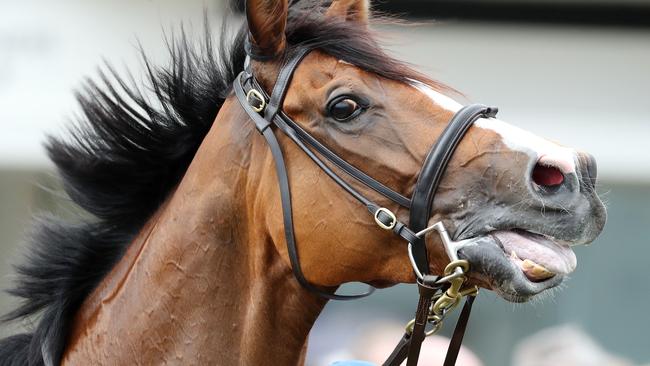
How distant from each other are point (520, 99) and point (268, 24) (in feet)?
14.4

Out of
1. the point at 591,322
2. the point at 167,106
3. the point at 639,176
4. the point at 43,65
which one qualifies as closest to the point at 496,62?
the point at 639,176

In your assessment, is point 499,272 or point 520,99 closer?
point 499,272

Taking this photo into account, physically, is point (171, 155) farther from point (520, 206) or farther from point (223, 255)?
point (520, 206)

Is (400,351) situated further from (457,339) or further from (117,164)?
(117,164)

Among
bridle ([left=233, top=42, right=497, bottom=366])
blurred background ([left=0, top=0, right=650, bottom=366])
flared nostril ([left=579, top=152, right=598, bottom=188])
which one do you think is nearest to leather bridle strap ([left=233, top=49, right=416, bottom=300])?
bridle ([left=233, top=42, right=497, bottom=366])

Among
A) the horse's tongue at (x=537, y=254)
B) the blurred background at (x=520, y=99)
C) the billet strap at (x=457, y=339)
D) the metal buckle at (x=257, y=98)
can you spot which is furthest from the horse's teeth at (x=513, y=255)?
the blurred background at (x=520, y=99)

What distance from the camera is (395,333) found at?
6266 mm

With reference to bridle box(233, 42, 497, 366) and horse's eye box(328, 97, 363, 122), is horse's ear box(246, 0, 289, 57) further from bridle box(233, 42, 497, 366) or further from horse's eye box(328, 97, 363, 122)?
horse's eye box(328, 97, 363, 122)

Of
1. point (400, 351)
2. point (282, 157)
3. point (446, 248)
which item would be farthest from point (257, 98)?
point (400, 351)

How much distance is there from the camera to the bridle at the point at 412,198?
2197 mm

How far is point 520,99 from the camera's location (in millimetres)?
6539

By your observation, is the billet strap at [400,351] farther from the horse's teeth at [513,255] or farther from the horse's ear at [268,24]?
the horse's ear at [268,24]

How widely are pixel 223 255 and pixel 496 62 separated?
4.54m

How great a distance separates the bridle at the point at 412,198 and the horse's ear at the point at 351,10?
291 mm
